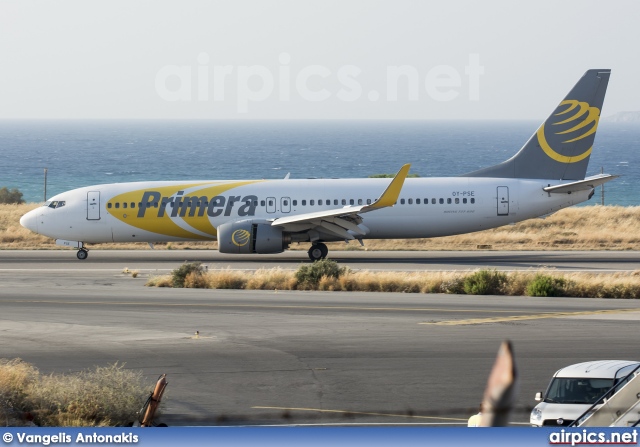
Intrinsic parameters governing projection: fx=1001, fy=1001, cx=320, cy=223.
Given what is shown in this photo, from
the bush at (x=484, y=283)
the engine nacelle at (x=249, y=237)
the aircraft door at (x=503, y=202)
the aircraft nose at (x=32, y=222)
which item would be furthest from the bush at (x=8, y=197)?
the bush at (x=484, y=283)

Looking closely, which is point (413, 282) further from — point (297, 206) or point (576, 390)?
point (576, 390)

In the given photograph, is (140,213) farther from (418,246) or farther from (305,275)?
(418,246)

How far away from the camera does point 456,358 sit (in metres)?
21.2

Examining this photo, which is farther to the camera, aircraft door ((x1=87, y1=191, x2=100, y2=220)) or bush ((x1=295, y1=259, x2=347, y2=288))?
aircraft door ((x1=87, y1=191, x2=100, y2=220))

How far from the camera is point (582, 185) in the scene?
4216 cm

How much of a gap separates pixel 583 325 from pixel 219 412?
1211 centimetres

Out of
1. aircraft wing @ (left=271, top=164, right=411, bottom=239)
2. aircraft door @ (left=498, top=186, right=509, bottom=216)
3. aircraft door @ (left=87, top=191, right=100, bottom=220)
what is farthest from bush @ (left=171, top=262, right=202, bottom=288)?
aircraft door @ (left=498, top=186, right=509, bottom=216)

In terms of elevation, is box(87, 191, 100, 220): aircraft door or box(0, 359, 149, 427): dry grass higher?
A: box(87, 191, 100, 220): aircraft door

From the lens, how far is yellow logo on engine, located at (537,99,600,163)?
44.4 metres

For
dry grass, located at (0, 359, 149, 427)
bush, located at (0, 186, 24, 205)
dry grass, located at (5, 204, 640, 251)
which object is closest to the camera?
dry grass, located at (0, 359, 149, 427)

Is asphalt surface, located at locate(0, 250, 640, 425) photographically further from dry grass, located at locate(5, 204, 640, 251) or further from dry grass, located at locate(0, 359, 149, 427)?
dry grass, located at locate(5, 204, 640, 251)

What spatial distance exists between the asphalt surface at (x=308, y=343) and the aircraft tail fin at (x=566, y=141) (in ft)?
46.7

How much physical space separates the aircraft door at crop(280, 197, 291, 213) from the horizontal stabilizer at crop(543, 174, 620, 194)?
11.1m

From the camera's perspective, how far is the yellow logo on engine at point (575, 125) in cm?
4444
